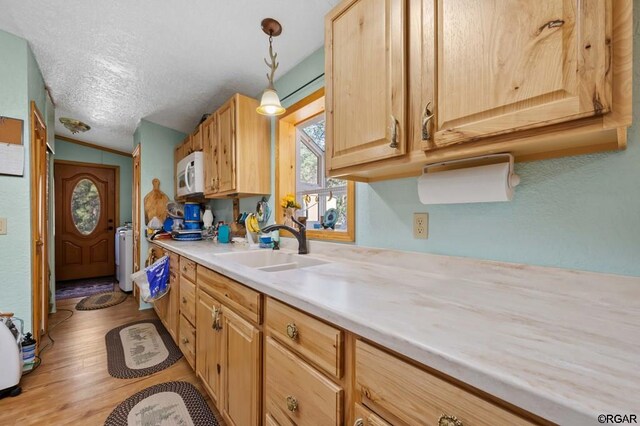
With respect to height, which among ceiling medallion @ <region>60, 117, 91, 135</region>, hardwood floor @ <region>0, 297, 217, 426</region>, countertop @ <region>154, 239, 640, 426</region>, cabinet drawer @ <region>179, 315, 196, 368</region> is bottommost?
hardwood floor @ <region>0, 297, 217, 426</region>

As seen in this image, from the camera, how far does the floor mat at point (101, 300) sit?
11.1 ft

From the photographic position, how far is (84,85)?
8.63 ft

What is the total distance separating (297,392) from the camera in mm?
863

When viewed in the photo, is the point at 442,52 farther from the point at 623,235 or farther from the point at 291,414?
the point at 291,414

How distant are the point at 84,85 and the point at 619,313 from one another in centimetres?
390

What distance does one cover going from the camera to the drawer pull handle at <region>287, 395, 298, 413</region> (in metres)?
0.86

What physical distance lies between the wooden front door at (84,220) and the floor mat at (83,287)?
0.19 m

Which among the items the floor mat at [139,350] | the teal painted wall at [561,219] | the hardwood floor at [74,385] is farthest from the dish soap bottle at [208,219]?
the teal painted wall at [561,219]

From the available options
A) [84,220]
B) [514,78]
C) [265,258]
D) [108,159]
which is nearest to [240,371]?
[265,258]

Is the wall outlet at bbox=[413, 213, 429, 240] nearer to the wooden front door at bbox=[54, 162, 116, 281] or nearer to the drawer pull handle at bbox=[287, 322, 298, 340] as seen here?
the drawer pull handle at bbox=[287, 322, 298, 340]

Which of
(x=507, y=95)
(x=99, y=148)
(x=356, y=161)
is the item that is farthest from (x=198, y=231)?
(x=99, y=148)

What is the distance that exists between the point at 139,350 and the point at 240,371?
5.62ft

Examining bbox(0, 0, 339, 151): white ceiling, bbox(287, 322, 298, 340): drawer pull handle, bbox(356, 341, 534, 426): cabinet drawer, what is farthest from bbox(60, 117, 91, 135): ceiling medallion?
bbox(356, 341, 534, 426): cabinet drawer

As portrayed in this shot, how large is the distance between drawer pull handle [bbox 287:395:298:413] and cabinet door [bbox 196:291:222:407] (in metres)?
0.65
